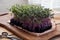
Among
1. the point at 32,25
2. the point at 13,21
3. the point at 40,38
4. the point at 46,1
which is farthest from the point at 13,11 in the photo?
the point at 46,1

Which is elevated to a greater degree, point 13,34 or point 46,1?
point 46,1

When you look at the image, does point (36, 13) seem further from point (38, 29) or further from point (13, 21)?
point (13, 21)

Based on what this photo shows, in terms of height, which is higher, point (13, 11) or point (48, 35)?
point (13, 11)

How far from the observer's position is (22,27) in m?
1.13

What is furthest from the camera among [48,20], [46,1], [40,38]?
[46,1]

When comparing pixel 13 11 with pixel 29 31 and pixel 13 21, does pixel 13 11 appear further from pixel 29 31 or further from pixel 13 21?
pixel 29 31

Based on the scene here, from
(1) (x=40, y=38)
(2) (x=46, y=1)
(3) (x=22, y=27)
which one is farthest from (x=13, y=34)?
(2) (x=46, y=1)

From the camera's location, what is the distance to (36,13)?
3.52ft

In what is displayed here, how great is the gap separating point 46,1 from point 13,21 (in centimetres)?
49

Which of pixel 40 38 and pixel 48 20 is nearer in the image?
pixel 40 38

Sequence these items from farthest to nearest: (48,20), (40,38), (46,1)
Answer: (46,1) → (48,20) → (40,38)

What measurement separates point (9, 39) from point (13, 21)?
0.21 m

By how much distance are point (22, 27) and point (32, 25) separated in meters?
0.08

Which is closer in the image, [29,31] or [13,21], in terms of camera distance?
[29,31]
